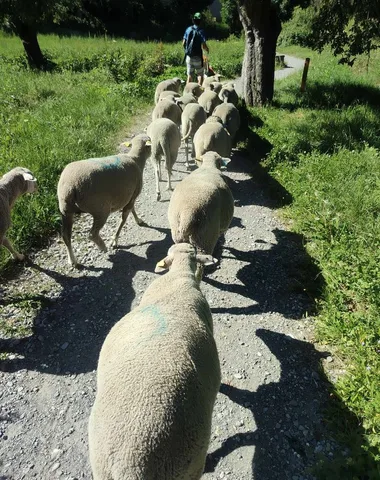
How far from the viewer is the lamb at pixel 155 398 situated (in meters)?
1.87

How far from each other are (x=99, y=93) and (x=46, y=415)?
11.3m

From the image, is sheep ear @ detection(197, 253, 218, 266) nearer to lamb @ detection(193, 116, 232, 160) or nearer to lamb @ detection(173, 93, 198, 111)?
lamb @ detection(193, 116, 232, 160)

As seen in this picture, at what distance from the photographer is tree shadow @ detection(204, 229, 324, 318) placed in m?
4.54

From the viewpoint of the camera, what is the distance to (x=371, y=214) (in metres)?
5.42

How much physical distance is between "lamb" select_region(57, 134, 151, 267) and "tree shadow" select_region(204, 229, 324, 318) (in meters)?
1.73

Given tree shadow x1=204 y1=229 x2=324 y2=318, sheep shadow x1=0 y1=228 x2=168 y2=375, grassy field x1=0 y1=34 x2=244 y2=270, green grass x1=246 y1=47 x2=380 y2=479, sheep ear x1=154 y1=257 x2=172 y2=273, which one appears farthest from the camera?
grassy field x1=0 y1=34 x2=244 y2=270

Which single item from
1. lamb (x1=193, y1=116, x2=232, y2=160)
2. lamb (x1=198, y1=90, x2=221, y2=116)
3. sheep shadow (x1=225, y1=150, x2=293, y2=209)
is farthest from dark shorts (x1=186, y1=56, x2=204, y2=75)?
lamb (x1=193, y1=116, x2=232, y2=160)

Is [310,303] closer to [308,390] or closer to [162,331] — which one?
[308,390]

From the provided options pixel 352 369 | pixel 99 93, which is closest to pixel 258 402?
pixel 352 369

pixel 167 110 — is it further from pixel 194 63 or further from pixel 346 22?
pixel 346 22

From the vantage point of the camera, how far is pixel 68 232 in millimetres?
4859

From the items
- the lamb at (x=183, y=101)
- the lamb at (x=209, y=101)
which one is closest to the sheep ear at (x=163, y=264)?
the lamb at (x=183, y=101)

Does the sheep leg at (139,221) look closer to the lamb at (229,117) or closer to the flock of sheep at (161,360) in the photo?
the flock of sheep at (161,360)

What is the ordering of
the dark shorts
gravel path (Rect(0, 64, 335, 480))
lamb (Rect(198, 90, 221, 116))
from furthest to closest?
1. the dark shorts
2. lamb (Rect(198, 90, 221, 116))
3. gravel path (Rect(0, 64, 335, 480))
